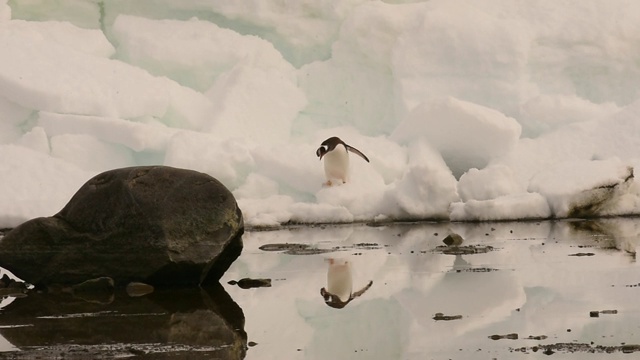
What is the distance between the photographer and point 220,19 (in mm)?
19922

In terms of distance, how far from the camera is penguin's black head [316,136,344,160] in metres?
16.4

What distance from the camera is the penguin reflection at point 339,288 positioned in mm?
7647

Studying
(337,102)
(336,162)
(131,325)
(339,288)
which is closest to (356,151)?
(336,162)

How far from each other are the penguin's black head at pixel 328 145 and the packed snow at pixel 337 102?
134 millimetres

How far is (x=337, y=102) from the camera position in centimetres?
1952

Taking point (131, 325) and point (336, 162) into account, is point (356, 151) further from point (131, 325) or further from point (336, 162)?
point (131, 325)

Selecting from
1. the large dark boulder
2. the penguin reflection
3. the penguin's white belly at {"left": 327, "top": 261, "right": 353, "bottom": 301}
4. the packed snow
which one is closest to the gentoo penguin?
the packed snow

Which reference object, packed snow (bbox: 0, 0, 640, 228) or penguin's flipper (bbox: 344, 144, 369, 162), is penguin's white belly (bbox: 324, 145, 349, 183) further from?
penguin's flipper (bbox: 344, 144, 369, 162)

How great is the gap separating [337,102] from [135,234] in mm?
11221

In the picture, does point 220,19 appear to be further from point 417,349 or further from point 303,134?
point 417,349

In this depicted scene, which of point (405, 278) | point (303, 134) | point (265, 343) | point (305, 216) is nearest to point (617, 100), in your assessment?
point (303, 134)

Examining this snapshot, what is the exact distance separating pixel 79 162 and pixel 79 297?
887 cm

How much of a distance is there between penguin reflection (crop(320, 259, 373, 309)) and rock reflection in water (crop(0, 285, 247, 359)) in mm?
627

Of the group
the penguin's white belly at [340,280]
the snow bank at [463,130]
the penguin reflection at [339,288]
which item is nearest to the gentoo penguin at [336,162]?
the snow bank at [463,130]
